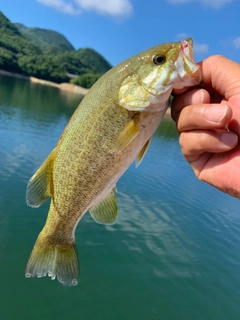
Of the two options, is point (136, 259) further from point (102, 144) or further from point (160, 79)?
point (160, 79)

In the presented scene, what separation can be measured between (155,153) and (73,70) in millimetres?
141391

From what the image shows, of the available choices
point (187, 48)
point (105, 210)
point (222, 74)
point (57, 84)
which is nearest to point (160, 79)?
point (187, 48)

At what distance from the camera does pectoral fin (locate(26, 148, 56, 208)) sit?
2.80m

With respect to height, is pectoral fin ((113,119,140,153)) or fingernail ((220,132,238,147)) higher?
fingernail ((220,132,238,147))

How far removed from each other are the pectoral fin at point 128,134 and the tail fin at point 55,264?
1.22m

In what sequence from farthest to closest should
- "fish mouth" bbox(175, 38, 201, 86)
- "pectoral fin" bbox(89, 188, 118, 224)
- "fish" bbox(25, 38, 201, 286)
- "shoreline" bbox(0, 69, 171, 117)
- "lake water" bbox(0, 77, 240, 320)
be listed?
"shoreline" bbox(0, 69, 171, 117), "lake water" bbox(0, 77, 240, 320), "pectoral fin" bbox(89, 188, 118, 224), "fish" bbox(25, 38, 201, 286), "fish mouth" bbox(175, 38, 201, 86)

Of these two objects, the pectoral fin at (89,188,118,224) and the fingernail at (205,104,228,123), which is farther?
the pectoral fin at (89,188,118,224)

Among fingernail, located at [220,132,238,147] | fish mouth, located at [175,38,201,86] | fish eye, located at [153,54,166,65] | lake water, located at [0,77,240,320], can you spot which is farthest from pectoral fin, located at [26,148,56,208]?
lake water, located at [0,77,240,320]

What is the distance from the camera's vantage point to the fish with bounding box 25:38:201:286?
2.46 metres

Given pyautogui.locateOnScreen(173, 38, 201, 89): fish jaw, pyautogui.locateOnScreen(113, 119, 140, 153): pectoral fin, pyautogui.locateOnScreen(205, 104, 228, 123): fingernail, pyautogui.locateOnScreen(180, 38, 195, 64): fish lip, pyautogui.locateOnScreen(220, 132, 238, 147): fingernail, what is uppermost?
pyautogui.locateOnScreen(180, 38, 195, 64): fish lip

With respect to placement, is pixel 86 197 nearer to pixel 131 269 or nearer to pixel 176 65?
pixel 176 65

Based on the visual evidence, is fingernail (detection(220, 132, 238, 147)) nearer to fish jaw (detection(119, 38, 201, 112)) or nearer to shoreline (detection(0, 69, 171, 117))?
fish jaw (detection(119, 38, 201, 112))

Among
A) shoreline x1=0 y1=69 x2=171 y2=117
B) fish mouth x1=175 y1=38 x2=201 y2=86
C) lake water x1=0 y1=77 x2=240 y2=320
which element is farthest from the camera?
shoreline x1=0 y1=69 x2=171 y2=117

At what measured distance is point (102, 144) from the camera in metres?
2.60
